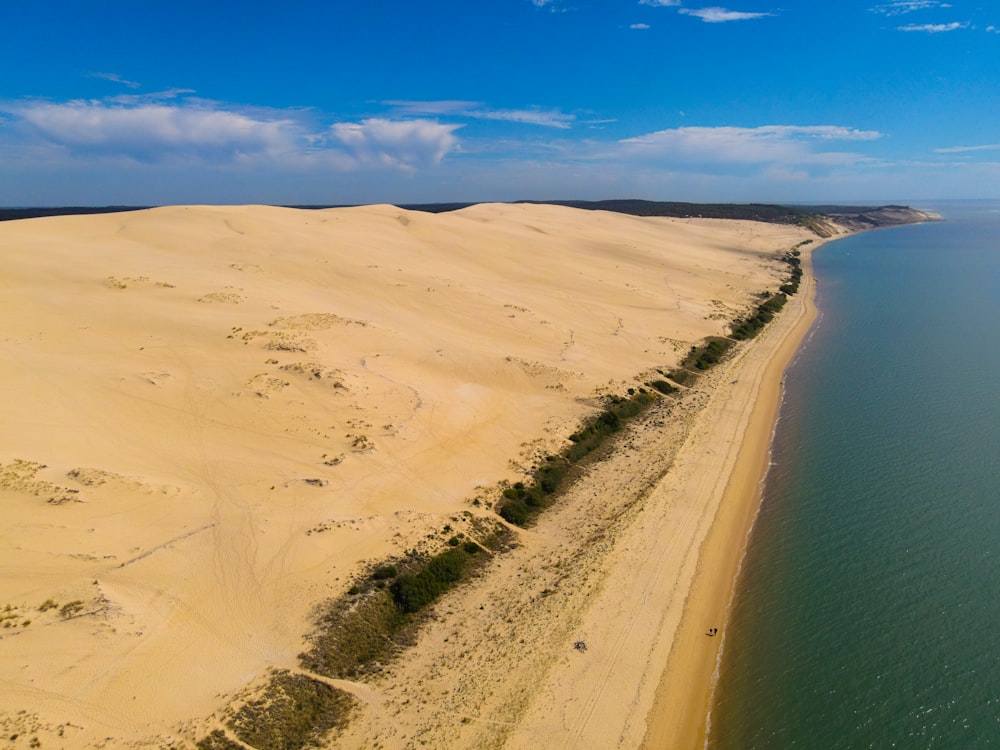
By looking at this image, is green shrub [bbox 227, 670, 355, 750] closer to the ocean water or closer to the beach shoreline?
the beach shoreline

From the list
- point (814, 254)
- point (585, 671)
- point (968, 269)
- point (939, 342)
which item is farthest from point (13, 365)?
point (814, 254)

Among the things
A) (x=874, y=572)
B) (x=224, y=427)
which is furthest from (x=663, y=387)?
(x=224, y=427)

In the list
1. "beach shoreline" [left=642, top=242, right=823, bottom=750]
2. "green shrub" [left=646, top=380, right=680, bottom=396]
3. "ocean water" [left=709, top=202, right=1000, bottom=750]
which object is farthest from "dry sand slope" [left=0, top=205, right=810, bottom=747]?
"ocean water" [left=709, top=202, right=1000, bottom=750]

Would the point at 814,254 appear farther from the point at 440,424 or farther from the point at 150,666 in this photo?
the point at 150,666

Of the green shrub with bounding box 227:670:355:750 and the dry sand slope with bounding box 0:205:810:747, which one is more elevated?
the dry sand slope with bounding box 0:205:810:747

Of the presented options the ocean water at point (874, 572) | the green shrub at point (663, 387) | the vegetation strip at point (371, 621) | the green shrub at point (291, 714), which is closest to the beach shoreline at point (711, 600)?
the ocean water at point (874, 572)

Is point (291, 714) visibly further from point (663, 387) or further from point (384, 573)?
point (663, 387)

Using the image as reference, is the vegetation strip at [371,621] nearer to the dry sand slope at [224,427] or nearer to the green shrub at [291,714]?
the green shrub at [291,714]
